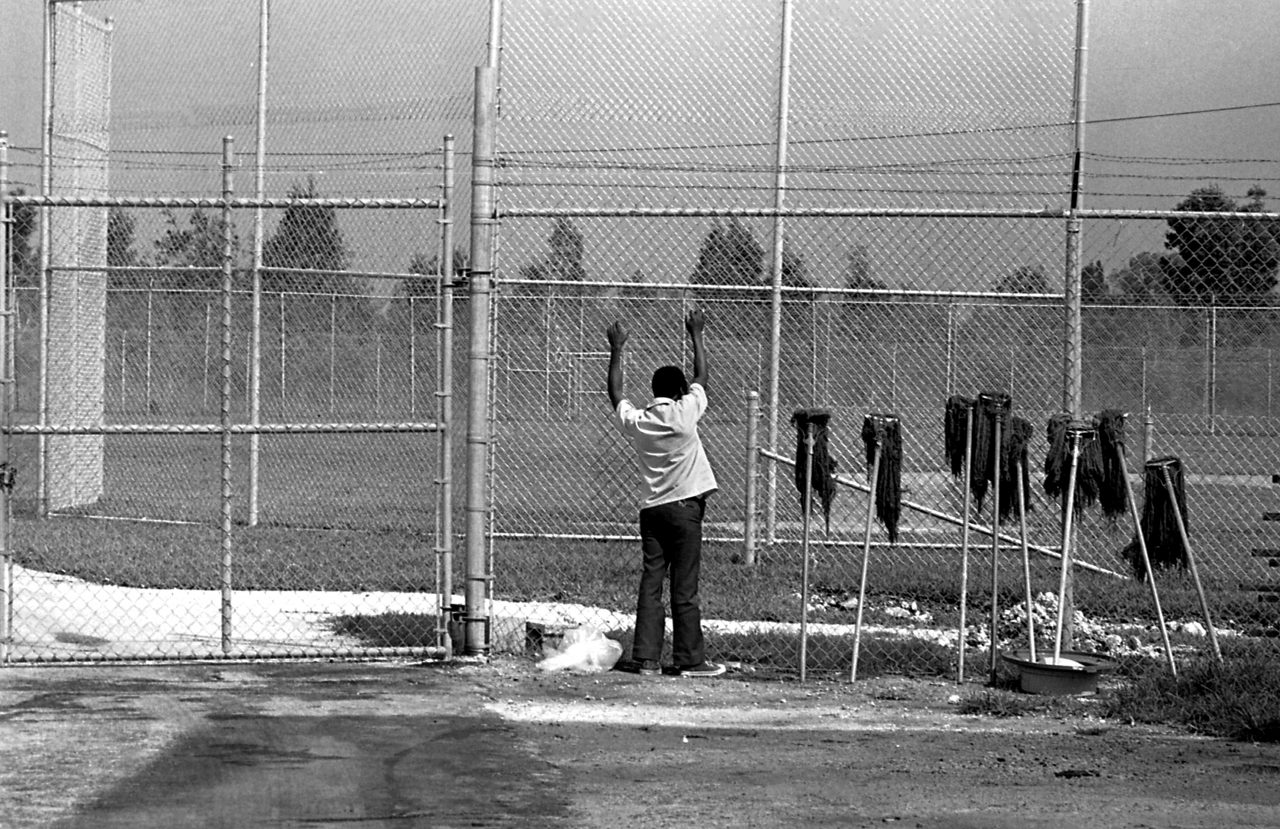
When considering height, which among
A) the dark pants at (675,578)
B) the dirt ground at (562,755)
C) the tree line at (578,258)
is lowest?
the dirt ground at (562,755)

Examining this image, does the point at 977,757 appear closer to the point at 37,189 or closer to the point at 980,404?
the point at 980,404

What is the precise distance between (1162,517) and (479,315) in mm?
3923

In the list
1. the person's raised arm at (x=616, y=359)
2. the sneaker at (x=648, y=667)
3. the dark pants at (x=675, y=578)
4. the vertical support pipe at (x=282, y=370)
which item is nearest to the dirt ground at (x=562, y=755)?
the sneaker at (x=648, y=667)

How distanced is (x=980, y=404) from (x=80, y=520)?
31.8 feet

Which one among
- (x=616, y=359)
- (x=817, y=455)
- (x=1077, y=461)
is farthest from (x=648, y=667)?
(x=1077, y=461)

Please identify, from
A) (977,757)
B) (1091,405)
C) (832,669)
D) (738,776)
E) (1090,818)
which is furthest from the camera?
(1091,405)

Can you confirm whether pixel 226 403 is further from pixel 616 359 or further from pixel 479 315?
pixel 616 359

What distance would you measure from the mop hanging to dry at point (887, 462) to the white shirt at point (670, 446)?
0.93 metres

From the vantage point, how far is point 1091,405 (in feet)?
70.9

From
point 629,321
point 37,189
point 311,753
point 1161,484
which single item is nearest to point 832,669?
point 1161,484

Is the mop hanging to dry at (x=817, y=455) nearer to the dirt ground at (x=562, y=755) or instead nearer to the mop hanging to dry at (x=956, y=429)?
the mop hanging to dry at (x=956, y=429)

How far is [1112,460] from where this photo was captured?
8.62m

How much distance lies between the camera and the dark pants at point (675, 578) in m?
8.93

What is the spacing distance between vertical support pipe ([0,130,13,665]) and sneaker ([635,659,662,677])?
11.3ft
